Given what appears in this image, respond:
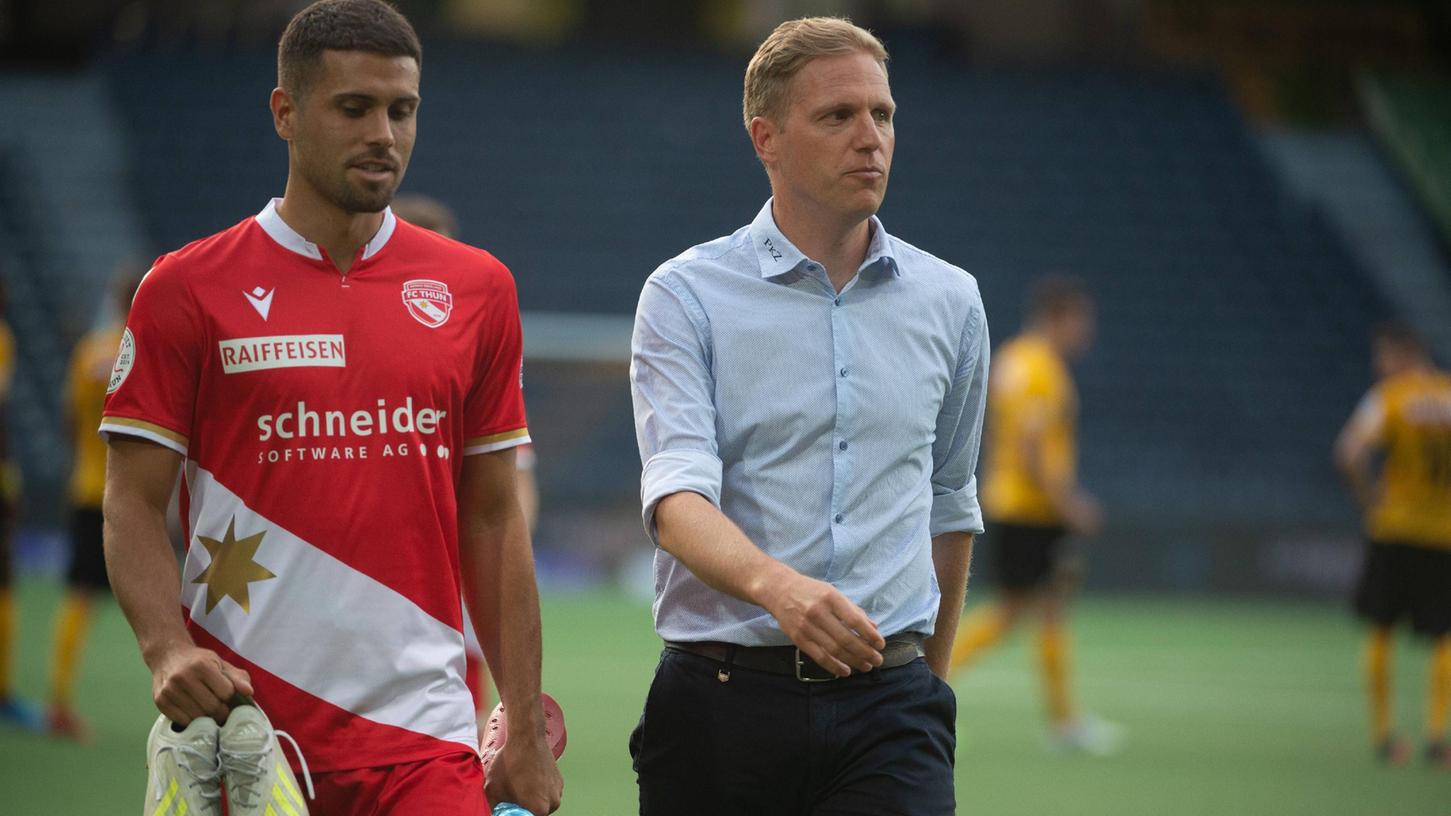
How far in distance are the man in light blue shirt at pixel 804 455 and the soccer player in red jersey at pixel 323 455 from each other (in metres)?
0.34

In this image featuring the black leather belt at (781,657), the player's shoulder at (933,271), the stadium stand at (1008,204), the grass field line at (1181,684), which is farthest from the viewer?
the stadium stand at (1008,204)

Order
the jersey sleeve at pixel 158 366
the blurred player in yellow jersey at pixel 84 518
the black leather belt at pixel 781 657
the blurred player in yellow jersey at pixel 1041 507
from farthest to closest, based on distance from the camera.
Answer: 1. the blurred player in yellow jersey at pixel 1041 507
2. the blurred player in yellow jersey at pixel 84 518
3. the black leather belt at pixel 781 657
4. the jersey sleeve at pixel 158 366

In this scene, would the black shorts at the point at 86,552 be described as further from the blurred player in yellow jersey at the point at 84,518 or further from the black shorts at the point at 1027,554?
the black shorts at the point at 1027,554

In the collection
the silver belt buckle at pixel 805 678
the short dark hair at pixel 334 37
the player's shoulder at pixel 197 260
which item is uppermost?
the short dark hair at pixel 334 37

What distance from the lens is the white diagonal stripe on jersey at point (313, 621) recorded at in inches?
123

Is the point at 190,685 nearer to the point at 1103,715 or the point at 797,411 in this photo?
the point at 797,411

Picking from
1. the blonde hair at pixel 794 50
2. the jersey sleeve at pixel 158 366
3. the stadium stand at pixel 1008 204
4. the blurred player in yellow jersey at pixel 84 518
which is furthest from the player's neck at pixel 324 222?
the stadium stand at pixel 1008 204

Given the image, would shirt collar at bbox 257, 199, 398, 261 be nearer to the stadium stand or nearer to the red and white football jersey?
the red and white football jersey

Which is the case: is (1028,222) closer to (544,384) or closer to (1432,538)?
(544,384)

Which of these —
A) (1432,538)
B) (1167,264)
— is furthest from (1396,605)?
(1167,264)

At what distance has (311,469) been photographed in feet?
10.3

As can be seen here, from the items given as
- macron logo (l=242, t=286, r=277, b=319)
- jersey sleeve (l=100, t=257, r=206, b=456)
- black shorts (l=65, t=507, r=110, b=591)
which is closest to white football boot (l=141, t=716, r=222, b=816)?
jersey sleeve (l=100, t=257, r=206, b=456)

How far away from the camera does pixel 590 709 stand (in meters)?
10.6

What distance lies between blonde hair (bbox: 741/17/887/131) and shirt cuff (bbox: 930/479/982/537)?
2.75ft
